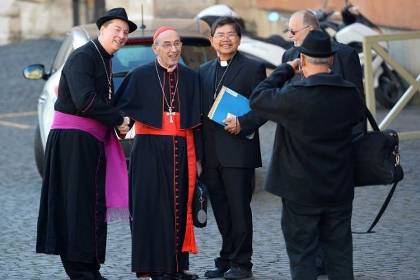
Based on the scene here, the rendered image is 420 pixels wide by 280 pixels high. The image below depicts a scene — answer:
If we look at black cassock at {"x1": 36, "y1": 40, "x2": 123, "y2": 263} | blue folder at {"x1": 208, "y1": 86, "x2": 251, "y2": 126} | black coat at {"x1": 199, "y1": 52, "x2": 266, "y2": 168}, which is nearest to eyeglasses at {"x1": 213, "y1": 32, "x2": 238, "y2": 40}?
black coat at {"x1": 199, "y1": 52, "x2": 266, "y2": 168}

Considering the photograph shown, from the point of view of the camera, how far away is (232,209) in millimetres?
8547

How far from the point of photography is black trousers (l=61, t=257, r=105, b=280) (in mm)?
8344

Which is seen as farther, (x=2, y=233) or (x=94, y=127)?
(x=2, y=233)

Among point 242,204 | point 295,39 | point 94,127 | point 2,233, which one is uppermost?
point 295,39

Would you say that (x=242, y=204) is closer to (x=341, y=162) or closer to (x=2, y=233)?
(x=341, y=162)

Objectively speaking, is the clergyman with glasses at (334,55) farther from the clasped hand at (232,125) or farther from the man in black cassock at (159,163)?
the man in black cassock at (159,163)

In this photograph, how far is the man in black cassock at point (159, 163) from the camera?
8.25 meters

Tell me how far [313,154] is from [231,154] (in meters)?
1.50

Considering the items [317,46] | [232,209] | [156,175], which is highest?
[317,46]

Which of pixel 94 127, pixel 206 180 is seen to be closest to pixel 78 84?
pixel 94 127

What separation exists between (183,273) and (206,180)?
649 mm

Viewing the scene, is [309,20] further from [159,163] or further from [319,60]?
[159,163]

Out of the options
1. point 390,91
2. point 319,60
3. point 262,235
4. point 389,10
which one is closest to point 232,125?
point 319,60

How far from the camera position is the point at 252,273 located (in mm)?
8625
